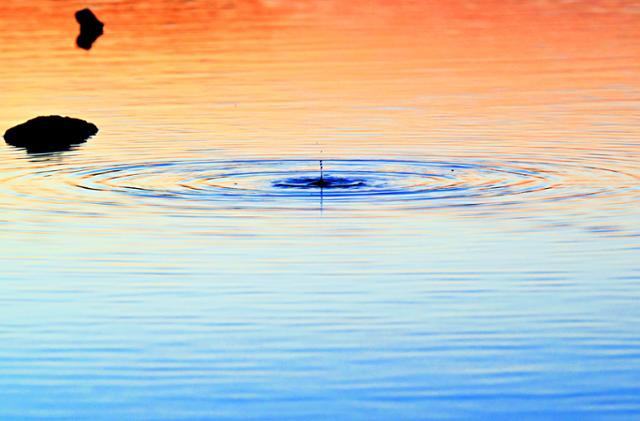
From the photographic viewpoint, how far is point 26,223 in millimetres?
17984

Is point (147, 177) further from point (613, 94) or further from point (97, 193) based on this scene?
point (613, 94)

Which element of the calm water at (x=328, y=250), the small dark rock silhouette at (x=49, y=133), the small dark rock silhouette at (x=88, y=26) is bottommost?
the calm water at (x=328, y=250)

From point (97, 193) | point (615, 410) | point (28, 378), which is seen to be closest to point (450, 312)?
point (615, 410)

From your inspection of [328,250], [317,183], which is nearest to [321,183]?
[317,183]

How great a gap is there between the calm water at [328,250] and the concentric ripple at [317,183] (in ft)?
0.21

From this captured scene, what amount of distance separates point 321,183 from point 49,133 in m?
7.04

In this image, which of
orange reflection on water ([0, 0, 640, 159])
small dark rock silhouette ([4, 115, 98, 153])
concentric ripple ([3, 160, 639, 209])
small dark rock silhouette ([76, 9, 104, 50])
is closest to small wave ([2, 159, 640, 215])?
concentric ripple ([3, 160, 639, 209])

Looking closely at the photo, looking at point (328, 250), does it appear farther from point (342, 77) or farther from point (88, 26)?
point (88, 26)

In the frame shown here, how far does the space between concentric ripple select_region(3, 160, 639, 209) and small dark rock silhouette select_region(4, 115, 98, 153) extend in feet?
10.4

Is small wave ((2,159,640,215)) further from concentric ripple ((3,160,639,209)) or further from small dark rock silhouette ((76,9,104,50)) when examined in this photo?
small dark rock silhouette ((76,9,104,50))

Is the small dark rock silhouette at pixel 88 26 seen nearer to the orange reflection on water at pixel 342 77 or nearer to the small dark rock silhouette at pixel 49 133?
the orange reflection on water at pixel 342 77

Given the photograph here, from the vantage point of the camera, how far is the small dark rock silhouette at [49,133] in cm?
2559

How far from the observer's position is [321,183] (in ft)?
67.1

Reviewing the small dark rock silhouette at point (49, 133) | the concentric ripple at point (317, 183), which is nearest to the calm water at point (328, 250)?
the concentric ripple at point (317, 183)
